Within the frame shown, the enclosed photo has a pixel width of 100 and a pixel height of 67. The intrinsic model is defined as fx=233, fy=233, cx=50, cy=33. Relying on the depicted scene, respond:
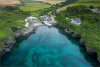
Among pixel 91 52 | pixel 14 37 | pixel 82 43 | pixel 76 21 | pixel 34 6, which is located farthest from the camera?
pixel 34 6

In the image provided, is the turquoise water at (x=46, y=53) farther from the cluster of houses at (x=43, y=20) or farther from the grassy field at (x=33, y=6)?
the grassy field at (x=33, y=6)

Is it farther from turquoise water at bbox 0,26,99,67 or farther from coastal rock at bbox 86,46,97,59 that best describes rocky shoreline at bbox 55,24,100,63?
turquoise water at bbox 0,26,99,67

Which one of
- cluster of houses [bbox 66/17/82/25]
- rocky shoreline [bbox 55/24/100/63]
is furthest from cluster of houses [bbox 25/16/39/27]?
cluster of houses [bbox 66/17/82/25]

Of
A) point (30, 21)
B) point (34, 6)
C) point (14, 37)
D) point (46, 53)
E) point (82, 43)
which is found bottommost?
point (46, 53)

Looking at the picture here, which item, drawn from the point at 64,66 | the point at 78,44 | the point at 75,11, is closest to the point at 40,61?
the point at 64,66

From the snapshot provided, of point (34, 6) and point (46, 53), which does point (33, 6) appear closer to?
point (34, 6)

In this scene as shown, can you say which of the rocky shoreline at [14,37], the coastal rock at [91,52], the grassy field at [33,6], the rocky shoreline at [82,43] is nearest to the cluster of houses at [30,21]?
the rocky shoreline at [14,37]

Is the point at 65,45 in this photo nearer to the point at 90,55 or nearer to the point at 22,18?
the point at 90,55

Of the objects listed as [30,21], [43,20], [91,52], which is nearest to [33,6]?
[43,20]
